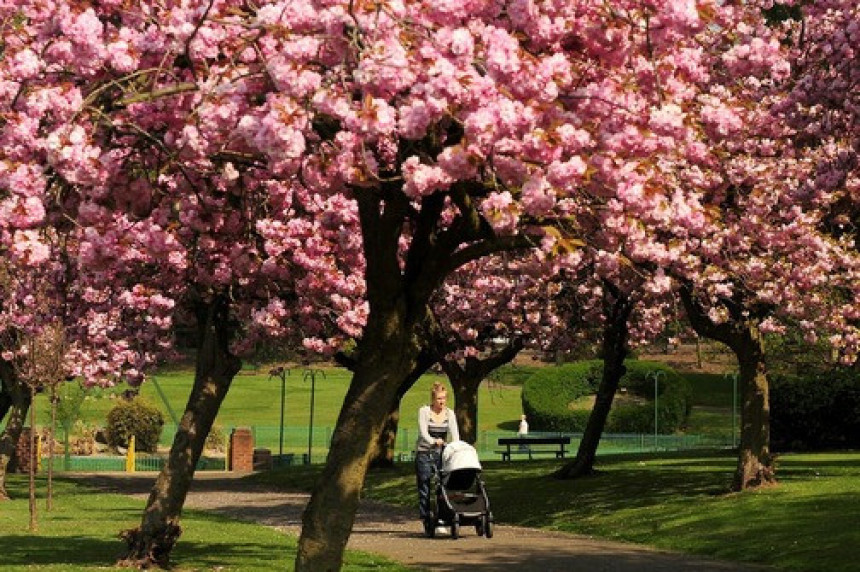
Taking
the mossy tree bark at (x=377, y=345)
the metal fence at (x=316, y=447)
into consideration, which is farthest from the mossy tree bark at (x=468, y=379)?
the mossy tree bark at (x=377, y=345)

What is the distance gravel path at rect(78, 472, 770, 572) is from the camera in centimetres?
2025

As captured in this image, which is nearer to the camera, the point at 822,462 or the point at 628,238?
the point at 628,238

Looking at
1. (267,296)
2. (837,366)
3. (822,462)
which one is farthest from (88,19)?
(837,366)

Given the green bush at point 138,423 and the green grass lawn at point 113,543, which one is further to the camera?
the green bush at point 138,423

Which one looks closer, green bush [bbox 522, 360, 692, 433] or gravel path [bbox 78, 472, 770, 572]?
gravel path [bbox 78, 472, 770, 572]

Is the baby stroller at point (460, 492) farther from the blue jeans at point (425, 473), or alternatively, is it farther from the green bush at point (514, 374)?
the green bush at point (514, 374)

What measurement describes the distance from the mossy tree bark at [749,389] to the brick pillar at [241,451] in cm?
2672

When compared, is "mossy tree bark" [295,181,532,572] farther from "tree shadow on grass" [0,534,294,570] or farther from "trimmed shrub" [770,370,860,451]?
"trimmed shrub" [770,370,860,451]

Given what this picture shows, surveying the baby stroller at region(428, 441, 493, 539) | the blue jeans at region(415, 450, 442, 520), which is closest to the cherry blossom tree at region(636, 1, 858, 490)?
the baby stroller at region(428, 441, 493, 539)

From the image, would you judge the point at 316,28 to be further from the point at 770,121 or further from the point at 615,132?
the point at 770,121

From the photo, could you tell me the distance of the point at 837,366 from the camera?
45.3 meters

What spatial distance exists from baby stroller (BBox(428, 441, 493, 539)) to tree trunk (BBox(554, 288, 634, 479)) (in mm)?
10732

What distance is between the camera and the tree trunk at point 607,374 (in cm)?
3478

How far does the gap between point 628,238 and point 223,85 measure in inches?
161
